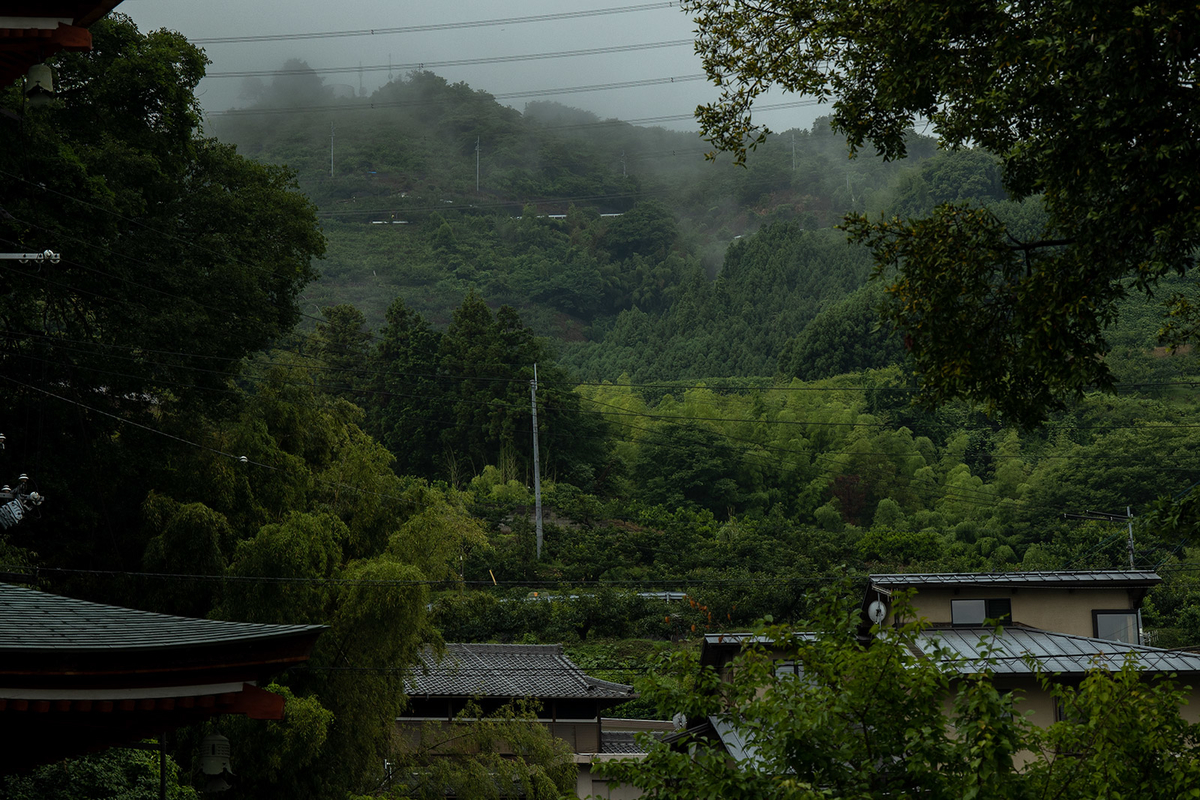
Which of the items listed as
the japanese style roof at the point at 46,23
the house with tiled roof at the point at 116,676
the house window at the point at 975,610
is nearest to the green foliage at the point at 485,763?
the house window at the point at 975,610

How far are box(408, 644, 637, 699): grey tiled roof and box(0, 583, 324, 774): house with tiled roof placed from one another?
14.7 metres

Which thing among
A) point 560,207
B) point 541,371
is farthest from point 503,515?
point 560,207

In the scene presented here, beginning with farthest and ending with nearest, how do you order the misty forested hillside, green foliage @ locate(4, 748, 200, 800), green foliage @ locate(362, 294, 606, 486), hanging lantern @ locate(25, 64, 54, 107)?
the misty forested hillside, green foliage @ locate(362, 294, 606, 486), green foliage @ locate(4, 748, 200, 800), hanging lantern @ locate(25, 64, 54, 107)

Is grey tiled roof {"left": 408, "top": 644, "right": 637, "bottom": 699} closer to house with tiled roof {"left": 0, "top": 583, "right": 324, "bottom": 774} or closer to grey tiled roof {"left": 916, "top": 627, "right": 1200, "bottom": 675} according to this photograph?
grey tiled roof {"left": 916, "top": 627, "right": 1200, "bottom": 675}

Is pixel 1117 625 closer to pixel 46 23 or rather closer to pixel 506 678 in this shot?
pixel 506 678

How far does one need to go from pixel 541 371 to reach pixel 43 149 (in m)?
35.0

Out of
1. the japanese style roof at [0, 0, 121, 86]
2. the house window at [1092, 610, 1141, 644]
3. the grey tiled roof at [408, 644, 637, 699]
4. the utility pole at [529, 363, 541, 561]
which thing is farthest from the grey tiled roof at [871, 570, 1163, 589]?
the utility pole at [529, 363, 541, 561]

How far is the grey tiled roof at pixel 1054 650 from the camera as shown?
44.1ft

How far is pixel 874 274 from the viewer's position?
23.0 ft

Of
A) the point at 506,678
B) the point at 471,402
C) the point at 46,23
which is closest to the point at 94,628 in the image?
Result: the point at 46,23

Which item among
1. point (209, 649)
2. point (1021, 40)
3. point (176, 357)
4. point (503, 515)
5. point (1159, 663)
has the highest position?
point (1021, 40)

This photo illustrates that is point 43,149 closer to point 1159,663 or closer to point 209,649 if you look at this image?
point 209,649

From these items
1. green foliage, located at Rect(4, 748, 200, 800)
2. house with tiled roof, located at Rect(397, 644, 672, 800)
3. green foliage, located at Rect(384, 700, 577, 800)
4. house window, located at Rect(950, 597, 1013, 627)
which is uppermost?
green foliage, located at Rect(4, 748, 200, 800)

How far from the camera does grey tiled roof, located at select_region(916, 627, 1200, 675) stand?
1345 cm
